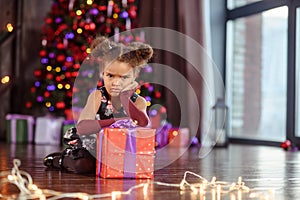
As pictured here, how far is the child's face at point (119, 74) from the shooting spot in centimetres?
245

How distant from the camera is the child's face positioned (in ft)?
8.03

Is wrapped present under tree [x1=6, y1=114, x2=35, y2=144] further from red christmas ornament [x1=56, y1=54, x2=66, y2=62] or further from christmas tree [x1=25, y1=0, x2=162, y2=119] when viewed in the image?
red christmas ornament [x1=56, y1=54, x2=66, y2=62]

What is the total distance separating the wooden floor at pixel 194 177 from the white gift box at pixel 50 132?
771mm

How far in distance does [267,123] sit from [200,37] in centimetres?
99

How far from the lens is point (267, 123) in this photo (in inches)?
203

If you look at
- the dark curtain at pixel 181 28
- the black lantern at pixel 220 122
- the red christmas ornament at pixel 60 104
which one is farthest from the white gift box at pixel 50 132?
the black lantern at pixel 220 122

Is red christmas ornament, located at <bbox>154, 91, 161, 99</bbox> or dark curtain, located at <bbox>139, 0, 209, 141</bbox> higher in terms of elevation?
dark curtain, located at <bbox>139, 0, 209, 141</bbox>

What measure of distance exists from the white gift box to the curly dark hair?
7.68 feet

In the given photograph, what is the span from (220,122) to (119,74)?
2.55m

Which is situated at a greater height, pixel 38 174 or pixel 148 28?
pixel 148 28

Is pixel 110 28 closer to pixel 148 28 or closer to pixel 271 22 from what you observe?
pixel 148 28

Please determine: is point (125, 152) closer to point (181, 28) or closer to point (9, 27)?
point (181, 28)

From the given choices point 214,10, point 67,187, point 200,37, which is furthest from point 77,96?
point 67,187

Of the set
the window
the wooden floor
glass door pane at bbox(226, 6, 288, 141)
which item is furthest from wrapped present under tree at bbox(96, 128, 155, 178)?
glass door pane at bbox(226, 6, 288, 141)
